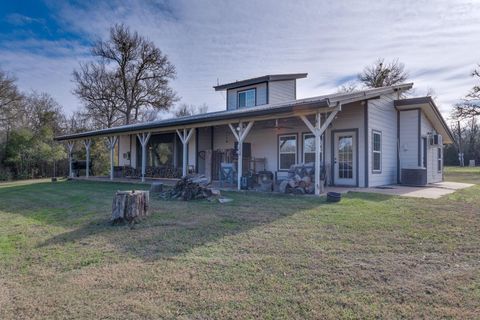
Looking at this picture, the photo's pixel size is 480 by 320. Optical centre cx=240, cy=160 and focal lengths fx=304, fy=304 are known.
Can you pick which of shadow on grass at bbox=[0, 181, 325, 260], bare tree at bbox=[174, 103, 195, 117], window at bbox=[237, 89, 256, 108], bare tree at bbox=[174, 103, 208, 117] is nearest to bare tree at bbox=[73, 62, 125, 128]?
bare tree at bbox=[174, 103, 208, 117]

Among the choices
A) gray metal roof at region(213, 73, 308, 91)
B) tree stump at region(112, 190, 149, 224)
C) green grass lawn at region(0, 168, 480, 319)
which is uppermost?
gray metal roof at region(213, 73, 308, 91)

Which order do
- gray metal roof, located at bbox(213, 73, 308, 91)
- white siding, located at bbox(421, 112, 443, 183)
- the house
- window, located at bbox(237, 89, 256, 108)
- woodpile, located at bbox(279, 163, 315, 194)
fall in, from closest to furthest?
woodpile, located at bbox(279, 163, 315, 194), the house, white siding, located at bbox(421, 112, 443, 183), gray metal roof, located at bbox(213, 73, 308, 91), window, located at bbox(237, 89, 256, 108)

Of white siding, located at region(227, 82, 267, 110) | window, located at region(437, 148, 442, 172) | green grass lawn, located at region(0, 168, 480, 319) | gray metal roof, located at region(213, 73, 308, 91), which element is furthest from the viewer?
white siding, located at region(227, 82, 267, 110)

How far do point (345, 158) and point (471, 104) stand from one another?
2023 centimetres

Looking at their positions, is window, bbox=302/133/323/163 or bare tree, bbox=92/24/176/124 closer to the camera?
window, bbox=302/133/323/163

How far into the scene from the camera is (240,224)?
4906 mm

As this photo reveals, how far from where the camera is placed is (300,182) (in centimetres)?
798

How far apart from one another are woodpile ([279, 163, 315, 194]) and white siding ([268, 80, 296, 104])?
632 centimetres

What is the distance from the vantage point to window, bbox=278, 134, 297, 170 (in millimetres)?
11180

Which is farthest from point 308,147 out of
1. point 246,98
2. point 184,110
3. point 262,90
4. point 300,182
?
point 184,110

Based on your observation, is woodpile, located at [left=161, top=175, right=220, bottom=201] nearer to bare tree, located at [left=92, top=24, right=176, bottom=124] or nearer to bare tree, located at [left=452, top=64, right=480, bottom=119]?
bare tree, located at [left=92, top=24, right=176, bottom=124]

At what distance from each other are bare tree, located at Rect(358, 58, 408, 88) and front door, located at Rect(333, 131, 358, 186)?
61.7 feet

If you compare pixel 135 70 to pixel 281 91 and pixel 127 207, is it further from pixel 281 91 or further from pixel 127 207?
pixel 127 207

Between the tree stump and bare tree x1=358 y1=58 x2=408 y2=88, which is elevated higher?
bare tree x1=358 y1=58 x2=408 y2=88
